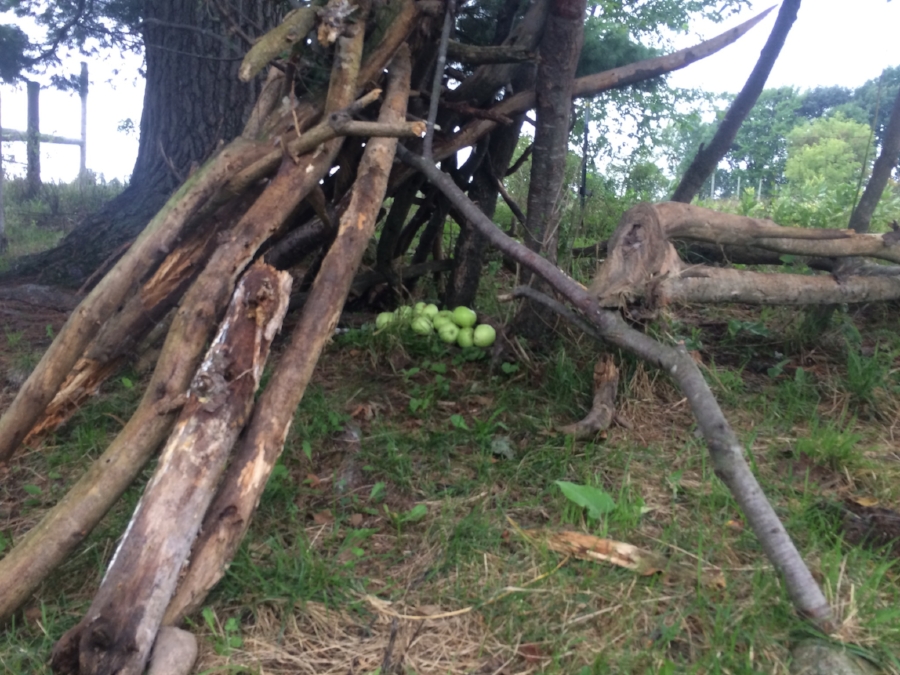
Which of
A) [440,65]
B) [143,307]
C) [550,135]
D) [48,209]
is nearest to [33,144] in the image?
[48,209]

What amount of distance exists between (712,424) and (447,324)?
5.37ft

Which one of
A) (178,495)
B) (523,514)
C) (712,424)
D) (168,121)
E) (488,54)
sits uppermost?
(488,54)

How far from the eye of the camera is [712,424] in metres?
2.12

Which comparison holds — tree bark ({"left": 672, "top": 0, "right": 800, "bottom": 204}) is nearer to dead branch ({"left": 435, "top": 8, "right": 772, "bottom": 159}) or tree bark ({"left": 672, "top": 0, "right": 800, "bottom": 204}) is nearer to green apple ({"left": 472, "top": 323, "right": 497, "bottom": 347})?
dead branch ({"left": 435, "top": 8, "right": 772, "bottom": 159})

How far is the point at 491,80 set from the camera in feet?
12.1

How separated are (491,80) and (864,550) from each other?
2593 mm

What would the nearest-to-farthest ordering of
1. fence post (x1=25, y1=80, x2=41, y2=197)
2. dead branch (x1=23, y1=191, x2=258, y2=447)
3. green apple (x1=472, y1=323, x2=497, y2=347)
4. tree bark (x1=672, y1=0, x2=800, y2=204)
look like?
dead branch (x1=23, y1=191, x2=258, y2=447) < green apple (x1=472, y1=323, x2=497, y2=347) < tree bark (x1=672, y1=0, x2=800, y2=204) < fence post (x1=25, y1=80, x2=41, y2=197)

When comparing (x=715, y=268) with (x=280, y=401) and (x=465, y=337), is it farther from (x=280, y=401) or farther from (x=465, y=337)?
(x=280, y=401)

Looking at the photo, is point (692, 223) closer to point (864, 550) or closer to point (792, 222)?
point (864, 550)

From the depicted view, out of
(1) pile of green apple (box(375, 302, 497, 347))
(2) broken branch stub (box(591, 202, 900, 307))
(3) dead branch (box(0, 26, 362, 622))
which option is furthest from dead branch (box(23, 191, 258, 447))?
(2) broken branch stub (box(591, 202, 900, 307))

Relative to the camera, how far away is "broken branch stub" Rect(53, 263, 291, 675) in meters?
1.71

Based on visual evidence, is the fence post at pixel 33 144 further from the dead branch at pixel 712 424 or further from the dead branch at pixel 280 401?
the dead branch at pixel 712 424

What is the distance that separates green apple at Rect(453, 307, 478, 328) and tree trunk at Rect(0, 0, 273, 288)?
190 centimetres

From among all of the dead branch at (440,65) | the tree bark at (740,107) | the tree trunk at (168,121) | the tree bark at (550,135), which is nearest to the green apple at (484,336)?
the tree bark at (550,135)
